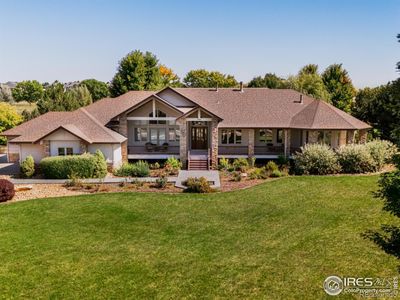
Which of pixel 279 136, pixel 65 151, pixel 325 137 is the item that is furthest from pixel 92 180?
pixel 325 137

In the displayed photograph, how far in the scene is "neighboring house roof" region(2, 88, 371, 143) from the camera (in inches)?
1094

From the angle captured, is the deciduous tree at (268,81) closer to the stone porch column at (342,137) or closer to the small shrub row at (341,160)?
the stone porch column at (342,137)

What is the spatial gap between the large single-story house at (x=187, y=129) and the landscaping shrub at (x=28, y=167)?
4.15ft

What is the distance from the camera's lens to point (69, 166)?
24922 millimetres

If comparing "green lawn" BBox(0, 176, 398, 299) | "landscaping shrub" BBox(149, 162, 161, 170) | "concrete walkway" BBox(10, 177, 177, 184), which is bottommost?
"green lawn" BBox(0, 176, 398, 299)

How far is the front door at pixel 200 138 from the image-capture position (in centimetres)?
3180

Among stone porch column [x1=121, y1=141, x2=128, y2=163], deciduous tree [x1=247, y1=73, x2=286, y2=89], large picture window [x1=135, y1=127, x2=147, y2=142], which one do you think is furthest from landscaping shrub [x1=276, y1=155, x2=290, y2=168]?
deciduous tree [x1=247, y1=73, x2=286, y2=89]

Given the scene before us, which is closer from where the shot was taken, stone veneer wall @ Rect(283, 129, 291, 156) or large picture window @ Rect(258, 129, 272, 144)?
stone veneer wall @ Rect(283, 129, 291, 156)

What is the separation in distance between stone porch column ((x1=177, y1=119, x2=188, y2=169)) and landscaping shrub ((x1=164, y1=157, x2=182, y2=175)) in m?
0.51

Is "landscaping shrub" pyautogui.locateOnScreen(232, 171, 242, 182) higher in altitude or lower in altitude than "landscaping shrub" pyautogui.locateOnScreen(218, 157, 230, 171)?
lower

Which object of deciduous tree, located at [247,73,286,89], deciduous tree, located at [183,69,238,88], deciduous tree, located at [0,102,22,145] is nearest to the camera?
deciduous tree, located at [0,102,22,145]

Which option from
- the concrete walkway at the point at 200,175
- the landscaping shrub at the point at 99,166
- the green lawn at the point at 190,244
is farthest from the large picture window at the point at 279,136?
the landscaping shrub at the point at 99,166

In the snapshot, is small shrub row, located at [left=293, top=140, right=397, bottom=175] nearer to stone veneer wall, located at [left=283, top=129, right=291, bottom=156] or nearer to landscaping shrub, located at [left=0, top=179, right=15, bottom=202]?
stone veneer wall, located at [left=283, top=129, right=291, bottom=156]

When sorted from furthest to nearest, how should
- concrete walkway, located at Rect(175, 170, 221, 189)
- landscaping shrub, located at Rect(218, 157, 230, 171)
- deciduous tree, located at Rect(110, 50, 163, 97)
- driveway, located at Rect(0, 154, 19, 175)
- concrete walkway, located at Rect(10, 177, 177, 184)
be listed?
deciduous tree, located at Rect(110, 50, 163, 97)
landscaping shrub, located at Rect(218, 157, 230, 171)
driveway, located at Rect(0, 154, 19, 175)
concrete walkway, located at Rect(10, 177, 177, 184)
concrete walkway, located at Rect(175, 170, 221, 189)
